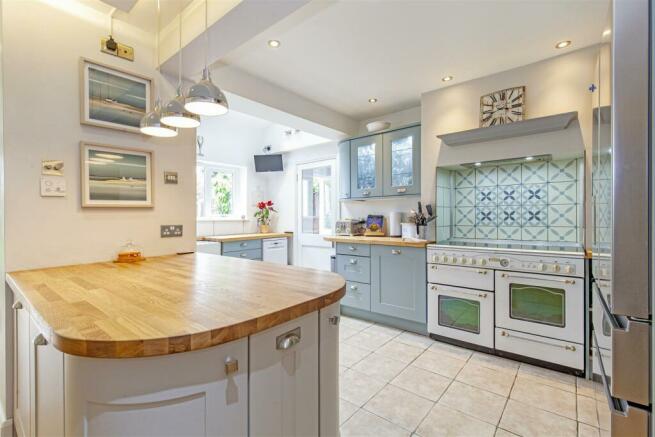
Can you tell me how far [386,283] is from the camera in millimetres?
3096

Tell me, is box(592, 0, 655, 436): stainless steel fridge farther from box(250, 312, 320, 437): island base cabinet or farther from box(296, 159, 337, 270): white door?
box(296, 159, 337, 270): white door

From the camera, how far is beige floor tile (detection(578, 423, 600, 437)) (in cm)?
158

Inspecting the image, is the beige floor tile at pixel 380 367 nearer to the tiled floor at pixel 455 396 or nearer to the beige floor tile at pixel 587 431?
the tiled floor at pixel 455 396

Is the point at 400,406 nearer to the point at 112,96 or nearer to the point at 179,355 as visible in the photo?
the point at 179,355

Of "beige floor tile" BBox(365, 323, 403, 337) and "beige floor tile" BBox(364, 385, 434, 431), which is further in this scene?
"beige floor tile" BBox(365, 323, 403, 337)

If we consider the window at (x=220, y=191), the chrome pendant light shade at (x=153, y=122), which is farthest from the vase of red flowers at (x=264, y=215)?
the chrome pendant light shade at (x=153, y=122)

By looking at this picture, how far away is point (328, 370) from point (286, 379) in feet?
0.79

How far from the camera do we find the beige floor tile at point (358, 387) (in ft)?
6.29

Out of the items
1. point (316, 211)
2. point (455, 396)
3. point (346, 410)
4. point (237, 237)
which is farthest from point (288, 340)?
point (316, 211)

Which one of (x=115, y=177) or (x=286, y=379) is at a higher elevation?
(x=115, y=177)

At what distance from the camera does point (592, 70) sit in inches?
88.0

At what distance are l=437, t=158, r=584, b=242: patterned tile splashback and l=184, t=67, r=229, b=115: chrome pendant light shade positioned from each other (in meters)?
2.31

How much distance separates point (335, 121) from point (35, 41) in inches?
108

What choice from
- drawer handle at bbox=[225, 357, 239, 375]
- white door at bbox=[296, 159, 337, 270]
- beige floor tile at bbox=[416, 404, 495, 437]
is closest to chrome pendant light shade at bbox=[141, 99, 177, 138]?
drawer handle at bbox=[225, 357, 239, 375]
